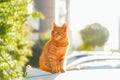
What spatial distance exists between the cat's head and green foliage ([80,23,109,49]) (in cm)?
5073

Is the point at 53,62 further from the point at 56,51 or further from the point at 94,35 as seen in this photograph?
the point at 94,35

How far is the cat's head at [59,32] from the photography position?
5.10 metres

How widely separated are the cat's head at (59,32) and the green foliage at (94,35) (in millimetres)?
50733

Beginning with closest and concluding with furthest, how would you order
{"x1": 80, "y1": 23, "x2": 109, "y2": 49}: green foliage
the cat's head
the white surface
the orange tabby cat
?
the white surface → the orange tabby cat → the cat's head → {"x1": 80, "y1": 23, "x2": 109, "y2": 49}: green foliage

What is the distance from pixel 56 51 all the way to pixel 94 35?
178ft

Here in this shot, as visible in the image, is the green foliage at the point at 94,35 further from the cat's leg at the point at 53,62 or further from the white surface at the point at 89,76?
the white surface at the point at 89,76

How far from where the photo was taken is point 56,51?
16.5 ft

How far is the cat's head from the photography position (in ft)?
16.7

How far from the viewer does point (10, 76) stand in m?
8.27

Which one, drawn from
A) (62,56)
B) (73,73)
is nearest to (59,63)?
(62,56)

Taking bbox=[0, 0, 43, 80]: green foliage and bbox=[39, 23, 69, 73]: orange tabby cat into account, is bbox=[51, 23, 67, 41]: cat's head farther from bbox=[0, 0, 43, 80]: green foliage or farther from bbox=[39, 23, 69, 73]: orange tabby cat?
bbox=[0, 0, 43, 80]: green foliage

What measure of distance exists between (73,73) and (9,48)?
4.54 meters

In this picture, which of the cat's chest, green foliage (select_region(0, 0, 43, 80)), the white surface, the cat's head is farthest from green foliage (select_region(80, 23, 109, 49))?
the white surface

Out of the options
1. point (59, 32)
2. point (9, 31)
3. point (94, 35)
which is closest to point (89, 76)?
point (59, 32)
